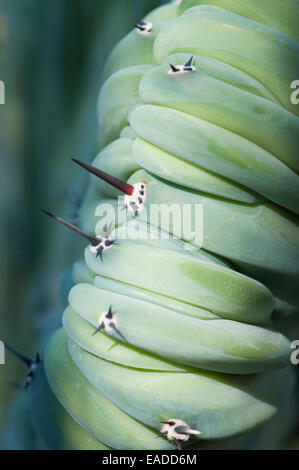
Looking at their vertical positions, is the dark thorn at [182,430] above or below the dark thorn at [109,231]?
below

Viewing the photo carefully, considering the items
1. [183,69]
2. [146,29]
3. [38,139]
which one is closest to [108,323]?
[183,69]

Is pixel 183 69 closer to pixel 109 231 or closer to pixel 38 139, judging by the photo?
pixel 109 231

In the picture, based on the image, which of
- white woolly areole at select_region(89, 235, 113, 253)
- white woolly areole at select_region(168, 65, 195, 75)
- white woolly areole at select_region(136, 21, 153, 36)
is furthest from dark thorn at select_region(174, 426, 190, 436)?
white woolly areole at select_region(136, 21, 153, 36)

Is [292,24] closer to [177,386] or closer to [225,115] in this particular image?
[225,115]

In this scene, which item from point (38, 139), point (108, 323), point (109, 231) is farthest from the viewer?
point (38, 139)

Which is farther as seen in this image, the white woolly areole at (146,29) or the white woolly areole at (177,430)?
the white woolly areole at (146,29)

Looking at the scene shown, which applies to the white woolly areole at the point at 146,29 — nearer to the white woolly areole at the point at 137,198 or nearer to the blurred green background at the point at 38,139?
the white woolly areole at the point at 137,198

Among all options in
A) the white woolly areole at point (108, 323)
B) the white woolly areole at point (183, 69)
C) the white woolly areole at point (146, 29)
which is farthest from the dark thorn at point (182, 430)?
the white woolly areole at point (146, 29)
